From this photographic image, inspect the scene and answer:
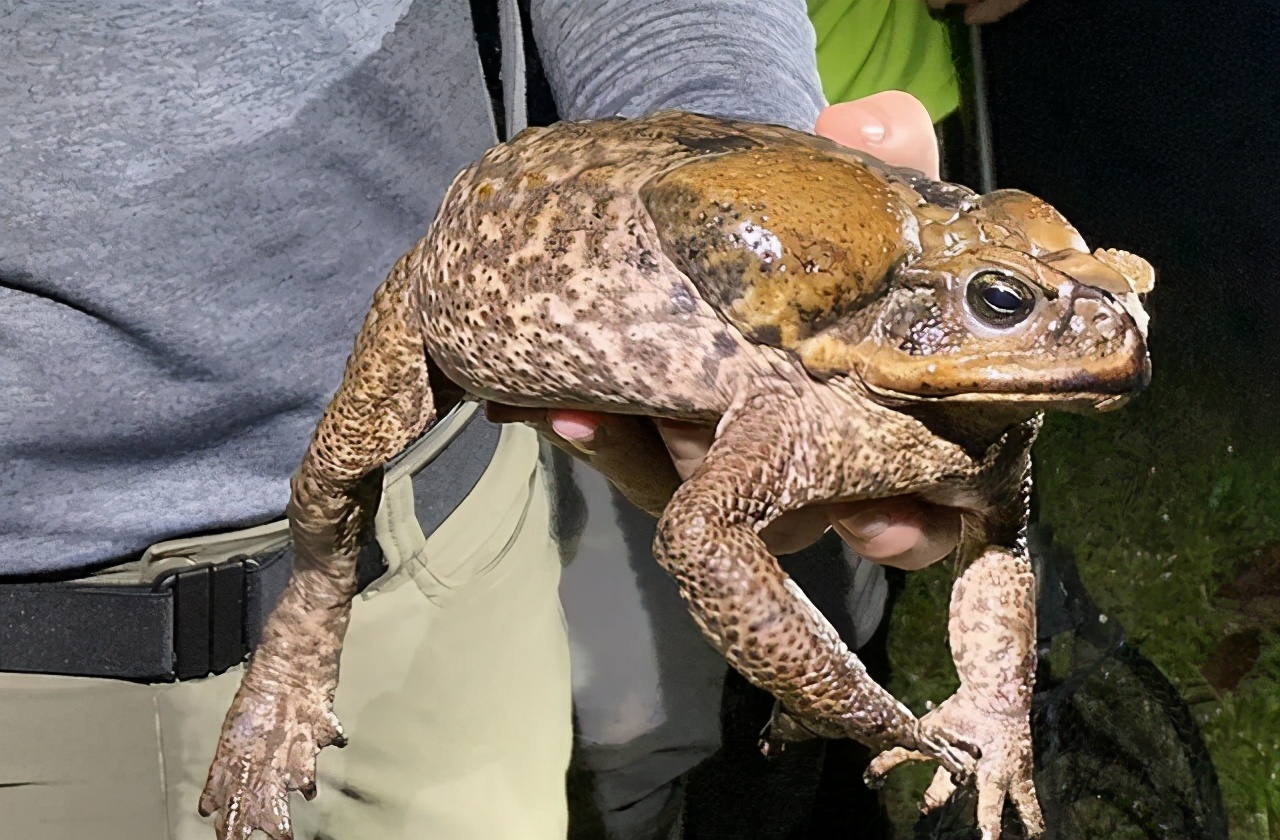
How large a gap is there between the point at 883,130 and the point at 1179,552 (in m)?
2.93

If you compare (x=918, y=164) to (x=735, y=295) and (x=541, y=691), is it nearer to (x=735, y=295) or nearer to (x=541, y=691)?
(x=735, y=295)

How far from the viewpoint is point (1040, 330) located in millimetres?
843

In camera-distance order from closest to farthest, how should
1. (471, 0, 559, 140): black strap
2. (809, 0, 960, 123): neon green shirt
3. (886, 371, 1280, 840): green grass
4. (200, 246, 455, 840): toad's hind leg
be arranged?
(200, 246, 455, 840): toad's hind leg < (471, 0, 559, 140): black strap < (809, 0, 960, 123): neon green shirt < (886, 371, 1280, 840): green grass

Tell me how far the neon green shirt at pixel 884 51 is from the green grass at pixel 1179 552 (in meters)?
1.29

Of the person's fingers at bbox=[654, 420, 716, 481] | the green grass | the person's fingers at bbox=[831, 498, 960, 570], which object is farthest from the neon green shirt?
the person's fingers at bbox=[654, 420, 716, 481]

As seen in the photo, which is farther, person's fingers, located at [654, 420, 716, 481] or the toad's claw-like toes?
the toad's claw-like toes

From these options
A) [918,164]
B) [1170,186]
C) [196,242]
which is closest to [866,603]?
[1170,186]

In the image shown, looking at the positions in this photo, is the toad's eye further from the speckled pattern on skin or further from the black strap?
the black strap

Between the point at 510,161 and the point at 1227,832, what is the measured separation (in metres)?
3.34

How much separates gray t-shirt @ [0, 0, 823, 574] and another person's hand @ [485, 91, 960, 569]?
124 mm

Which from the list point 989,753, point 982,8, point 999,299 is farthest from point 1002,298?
point 982,8

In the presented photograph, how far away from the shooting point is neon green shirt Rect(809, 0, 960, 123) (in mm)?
3020

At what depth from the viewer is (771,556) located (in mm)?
948

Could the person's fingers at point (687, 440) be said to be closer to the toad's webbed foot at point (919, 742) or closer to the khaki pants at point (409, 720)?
the toad's webbed foot at point (919, 742)
